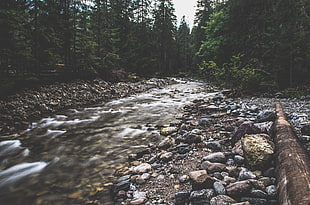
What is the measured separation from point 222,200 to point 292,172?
0.75 metres

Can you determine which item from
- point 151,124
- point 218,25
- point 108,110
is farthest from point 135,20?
point 151,124

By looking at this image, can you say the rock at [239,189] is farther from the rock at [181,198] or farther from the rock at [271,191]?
the rock at [181,198]

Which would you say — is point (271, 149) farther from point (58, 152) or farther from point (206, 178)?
point (58, 152)

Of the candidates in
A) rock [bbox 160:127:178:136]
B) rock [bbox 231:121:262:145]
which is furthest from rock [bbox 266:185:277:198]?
rock [bbox 160:127:178:136]

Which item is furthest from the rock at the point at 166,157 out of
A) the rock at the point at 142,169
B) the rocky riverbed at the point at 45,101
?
the rocky riverbed at the point at 45,101

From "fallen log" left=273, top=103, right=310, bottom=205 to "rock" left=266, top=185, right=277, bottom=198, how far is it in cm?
8

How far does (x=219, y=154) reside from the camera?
2814mm

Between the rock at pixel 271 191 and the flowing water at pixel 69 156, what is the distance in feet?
6.33

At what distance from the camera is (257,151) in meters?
2.37

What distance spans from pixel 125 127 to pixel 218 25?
21.0m

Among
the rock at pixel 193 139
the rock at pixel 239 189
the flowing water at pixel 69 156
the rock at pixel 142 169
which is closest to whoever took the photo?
the rock at pixel 239 189

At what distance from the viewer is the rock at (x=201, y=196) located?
192 cm

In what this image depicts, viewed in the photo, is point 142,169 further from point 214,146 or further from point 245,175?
point 245,175

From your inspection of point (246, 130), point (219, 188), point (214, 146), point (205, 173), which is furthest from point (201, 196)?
point (246, 130)
